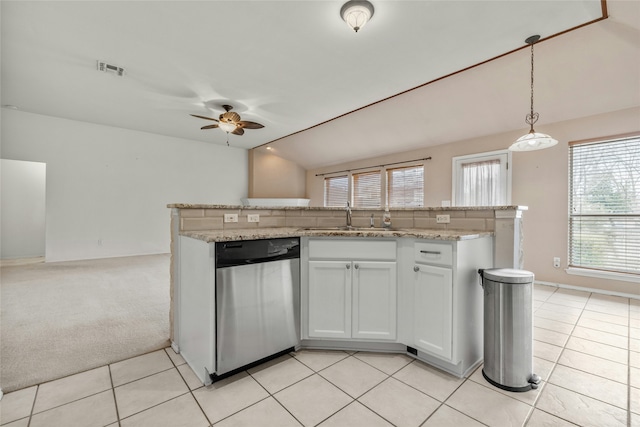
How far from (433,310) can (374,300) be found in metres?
0.39

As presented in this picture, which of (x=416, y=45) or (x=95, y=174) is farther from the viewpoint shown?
(x=95, y=174)

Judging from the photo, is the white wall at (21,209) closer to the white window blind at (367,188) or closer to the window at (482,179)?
the white window blind at (367,188)

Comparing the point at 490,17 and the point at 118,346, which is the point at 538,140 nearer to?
the point at 490,17

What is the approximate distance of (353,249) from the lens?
2.02m

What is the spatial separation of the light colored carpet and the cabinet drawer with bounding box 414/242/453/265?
209 cm

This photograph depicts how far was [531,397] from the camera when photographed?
1594mm

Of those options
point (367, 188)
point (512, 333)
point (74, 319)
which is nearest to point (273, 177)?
point (367, 188)

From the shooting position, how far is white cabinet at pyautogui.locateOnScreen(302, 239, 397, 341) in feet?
6.56

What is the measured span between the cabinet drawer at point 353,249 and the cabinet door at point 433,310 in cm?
23

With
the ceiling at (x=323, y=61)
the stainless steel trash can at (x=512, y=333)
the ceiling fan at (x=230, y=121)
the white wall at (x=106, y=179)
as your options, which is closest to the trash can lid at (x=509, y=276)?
the stainless steel trash can at (x=512, y=333)

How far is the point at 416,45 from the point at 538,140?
1585mm

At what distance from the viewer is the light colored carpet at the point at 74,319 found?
6.34 feet

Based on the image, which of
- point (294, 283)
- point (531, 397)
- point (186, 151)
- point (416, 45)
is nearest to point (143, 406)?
point (294, 283)

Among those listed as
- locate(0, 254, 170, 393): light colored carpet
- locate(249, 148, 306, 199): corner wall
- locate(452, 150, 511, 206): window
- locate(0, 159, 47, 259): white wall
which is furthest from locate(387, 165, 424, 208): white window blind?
locate(0, 159, 47, 259): white wall
